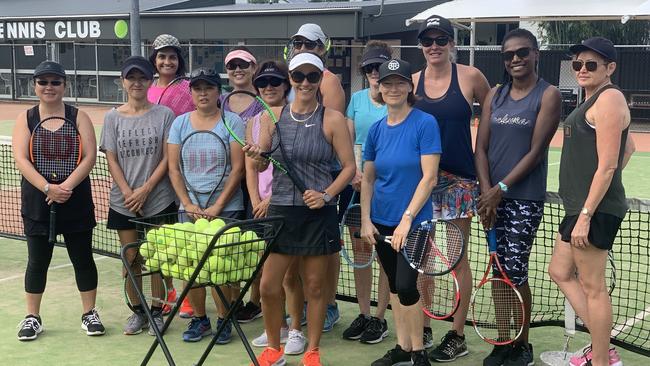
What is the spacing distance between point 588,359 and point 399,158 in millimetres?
1627

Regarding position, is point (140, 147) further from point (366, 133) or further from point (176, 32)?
point (176, 32)

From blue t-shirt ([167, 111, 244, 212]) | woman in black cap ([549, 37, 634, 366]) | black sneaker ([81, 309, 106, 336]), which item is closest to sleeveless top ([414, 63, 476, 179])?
woman in black cap ([549, 37, 634, 366])

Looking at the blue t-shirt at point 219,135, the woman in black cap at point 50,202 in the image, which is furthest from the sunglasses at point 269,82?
the woman in black cap at point 50,202

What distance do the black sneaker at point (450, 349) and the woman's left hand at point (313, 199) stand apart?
4.10 feet

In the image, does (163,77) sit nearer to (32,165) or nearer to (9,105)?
(32,165)

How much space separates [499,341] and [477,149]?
1166mm

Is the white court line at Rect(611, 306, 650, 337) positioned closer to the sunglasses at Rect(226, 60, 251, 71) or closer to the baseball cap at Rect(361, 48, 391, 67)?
the baseball cap at Rect(361, 48, 391, 67)

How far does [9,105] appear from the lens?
27500mm

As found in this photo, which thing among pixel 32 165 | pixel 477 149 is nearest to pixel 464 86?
pixel 477 149

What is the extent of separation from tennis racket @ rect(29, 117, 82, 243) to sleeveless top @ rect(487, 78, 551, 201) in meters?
2.70

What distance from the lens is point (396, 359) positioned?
4.99 meters

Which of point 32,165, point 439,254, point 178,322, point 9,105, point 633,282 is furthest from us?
point 9,105

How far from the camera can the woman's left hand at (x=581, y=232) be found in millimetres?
4363

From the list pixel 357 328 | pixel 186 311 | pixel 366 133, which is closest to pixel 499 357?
pixel 357 328
